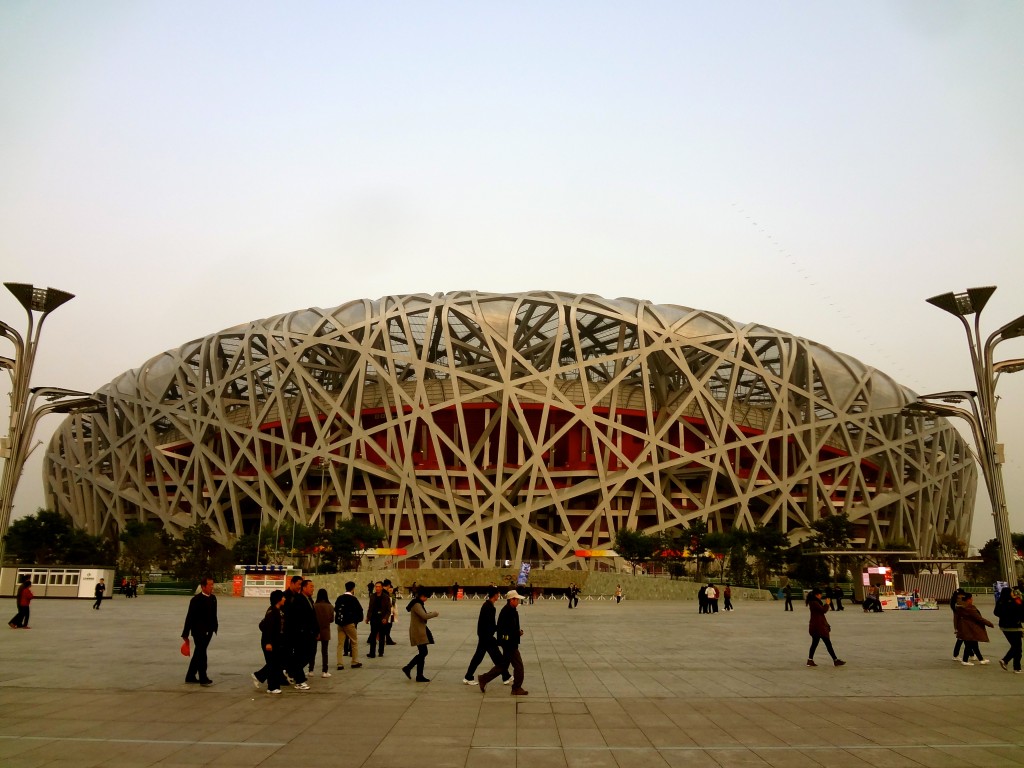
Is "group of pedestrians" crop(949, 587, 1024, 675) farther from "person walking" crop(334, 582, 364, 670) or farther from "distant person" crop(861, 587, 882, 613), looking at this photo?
"distant person" crop(861, 587, 882, 613)

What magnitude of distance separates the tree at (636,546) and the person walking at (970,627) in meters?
33.3

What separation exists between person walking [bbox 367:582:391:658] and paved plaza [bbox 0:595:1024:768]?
465mm

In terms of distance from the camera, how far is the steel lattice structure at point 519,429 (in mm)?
51750

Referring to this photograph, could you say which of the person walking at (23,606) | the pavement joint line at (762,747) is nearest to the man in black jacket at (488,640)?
the pavement joint line at (762,747)

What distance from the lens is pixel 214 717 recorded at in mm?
8727

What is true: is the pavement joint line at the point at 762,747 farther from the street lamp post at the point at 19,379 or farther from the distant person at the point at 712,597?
the distant person at the point at 712,597

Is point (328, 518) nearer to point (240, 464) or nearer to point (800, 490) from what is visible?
point (240, 464)

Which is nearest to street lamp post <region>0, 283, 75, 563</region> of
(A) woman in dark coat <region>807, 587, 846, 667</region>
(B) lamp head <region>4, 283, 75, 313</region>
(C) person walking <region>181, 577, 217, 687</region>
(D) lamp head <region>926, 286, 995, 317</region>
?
(B) lamp head <region>4, 283, 75, 313</region>

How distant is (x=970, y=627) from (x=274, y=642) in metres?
11.1

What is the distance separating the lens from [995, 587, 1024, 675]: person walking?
13242mm

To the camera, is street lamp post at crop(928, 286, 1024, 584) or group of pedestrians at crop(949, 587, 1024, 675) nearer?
group of pedestrians at crop(949, 587, 1024, 675)

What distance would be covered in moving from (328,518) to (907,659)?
4518 cm

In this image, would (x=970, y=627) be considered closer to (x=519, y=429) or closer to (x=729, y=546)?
(x=729, y=546)

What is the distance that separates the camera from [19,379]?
52.4ft
